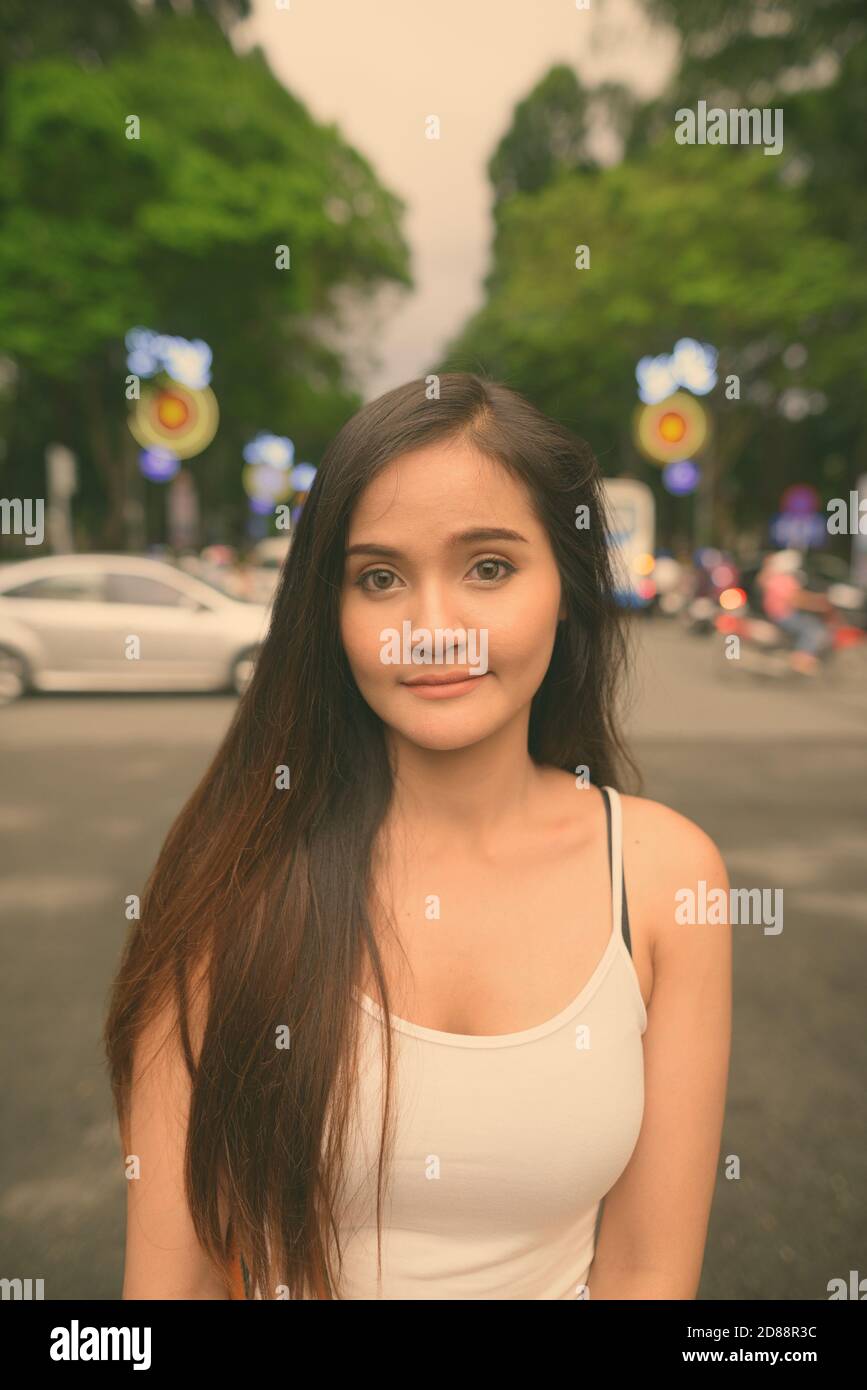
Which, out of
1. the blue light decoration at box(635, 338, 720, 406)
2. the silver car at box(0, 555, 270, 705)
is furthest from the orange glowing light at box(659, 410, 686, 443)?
the silver car at box(0, 555, 270, 705)

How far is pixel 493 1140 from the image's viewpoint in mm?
1448

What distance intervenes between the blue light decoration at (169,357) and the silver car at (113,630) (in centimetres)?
366

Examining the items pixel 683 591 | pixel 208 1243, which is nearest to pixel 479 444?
pixel 208 1243

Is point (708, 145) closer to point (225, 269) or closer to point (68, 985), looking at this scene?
point (225, 269)

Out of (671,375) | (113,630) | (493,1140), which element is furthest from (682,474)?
(493,1140)

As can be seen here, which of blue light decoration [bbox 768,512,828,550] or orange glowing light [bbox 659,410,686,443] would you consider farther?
blue light decoration [bbox 768,512,828,550]

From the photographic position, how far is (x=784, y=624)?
615 inches

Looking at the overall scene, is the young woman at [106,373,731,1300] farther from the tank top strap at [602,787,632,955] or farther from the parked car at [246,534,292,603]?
the parked car at [246,534,292,603]

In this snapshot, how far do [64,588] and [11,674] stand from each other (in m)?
1.06

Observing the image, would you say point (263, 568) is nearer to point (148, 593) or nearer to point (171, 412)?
point (171, 412)

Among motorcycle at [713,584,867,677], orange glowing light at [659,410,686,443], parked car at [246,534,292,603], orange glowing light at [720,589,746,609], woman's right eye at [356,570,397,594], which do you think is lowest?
woman's right eye at [356,570,397,594]

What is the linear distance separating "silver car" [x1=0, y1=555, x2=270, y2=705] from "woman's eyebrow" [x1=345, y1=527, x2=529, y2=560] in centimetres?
1219

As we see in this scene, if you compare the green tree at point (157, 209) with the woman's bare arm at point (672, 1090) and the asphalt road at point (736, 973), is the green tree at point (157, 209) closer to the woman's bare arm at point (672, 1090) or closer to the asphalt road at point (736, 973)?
the asphalt road at point (736, 973)

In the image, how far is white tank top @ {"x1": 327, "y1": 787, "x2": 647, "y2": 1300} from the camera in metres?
1.45
